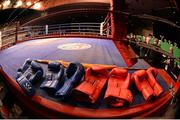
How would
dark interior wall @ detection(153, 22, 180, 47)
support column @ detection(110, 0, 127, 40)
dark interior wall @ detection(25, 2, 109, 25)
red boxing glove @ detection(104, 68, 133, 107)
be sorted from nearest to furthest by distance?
red boxing glove @ detection(104, 68, 133, 107) → dark interior wall @ detection(153, 22, 180, 47) → support column @ detection(110, 0, 127, 40) → dark interior wall @ detection(25, 2, 109, 25)

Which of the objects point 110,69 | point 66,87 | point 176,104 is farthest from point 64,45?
point 176,104

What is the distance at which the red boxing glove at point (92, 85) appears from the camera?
1490mm

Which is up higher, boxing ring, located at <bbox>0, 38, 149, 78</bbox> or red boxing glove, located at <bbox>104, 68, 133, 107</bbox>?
boxing ring, located at <bbox>0, 38, 149, 78</bbox>

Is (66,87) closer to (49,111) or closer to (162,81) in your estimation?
(49,111)

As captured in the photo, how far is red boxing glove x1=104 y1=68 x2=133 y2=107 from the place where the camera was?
1.49 meters

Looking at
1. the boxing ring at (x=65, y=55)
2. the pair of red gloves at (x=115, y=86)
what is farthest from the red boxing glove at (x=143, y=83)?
the boxing ring at (x=65, y=55)

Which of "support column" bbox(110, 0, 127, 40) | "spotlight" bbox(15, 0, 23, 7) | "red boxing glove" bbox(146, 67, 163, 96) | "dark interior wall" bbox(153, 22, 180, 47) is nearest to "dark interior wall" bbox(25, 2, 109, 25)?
"spotlight" bbox(15, 0, 23, 7)

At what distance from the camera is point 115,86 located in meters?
1.56

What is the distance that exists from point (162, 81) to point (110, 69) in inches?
16.5

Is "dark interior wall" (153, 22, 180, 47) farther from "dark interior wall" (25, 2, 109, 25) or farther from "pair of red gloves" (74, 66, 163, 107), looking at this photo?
→ "dark interior wall" (25, 2, 109, 25)

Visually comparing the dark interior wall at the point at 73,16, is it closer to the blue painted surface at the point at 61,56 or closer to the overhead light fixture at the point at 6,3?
the overhead light fixture at the point at 6,3

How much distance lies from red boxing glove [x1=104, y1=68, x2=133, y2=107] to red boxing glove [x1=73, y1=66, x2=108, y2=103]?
0.06 metres

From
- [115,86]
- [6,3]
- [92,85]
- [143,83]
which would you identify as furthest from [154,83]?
[6,3]

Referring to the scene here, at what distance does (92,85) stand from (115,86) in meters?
0.15
